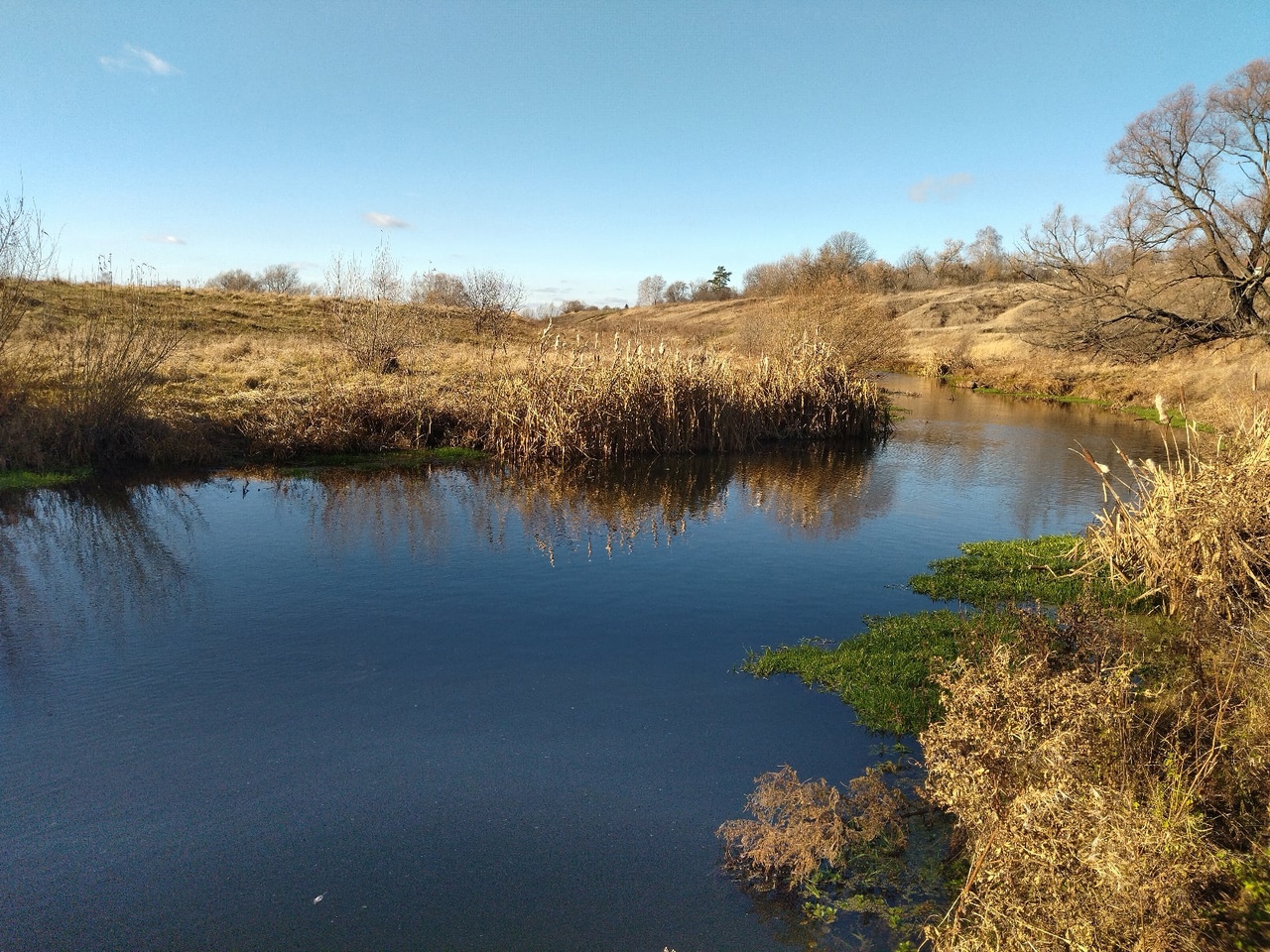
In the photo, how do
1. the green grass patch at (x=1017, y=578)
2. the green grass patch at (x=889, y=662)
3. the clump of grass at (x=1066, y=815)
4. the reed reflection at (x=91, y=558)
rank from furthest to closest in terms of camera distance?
1. the green grass patch at (x=1017, y=578)
2. the reed reflection at (x=91, y=558)
3. the green grass patch at (x=889, y=662)
4. the clump of grass at (x=1066, y=815)

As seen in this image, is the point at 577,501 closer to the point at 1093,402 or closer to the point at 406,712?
the point at 406,712

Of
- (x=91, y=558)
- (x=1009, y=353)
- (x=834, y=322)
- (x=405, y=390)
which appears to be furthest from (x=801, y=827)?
(x=1009, y=353)

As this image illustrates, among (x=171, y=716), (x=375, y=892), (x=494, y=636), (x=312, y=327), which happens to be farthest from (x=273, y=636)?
(x=312, y=327)

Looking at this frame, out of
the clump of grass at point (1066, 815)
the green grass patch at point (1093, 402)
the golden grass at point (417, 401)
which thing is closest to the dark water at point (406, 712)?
the clump of grass at point (1066, 815)

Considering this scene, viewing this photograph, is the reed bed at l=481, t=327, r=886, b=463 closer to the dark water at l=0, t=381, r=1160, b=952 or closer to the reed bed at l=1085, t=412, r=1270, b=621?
the dark water at l=0, t=381, r=1160, b=952

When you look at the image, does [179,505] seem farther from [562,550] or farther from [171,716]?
[171,716]

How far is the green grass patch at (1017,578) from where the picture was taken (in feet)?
27.3

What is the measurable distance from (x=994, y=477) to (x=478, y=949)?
1476 centimetres

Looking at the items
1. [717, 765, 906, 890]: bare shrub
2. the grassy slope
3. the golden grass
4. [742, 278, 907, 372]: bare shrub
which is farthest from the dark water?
[742, 278, 907, 372]: bare shrub

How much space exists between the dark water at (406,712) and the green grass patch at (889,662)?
10.1 inches

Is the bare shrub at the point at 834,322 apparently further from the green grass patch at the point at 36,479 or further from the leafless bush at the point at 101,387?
the green grass patch at the point at 36,479

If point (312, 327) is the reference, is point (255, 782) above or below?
below

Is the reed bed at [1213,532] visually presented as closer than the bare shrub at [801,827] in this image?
No

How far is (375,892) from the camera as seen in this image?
414 cm
